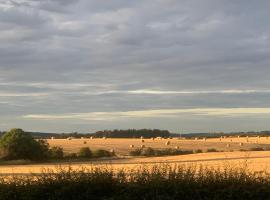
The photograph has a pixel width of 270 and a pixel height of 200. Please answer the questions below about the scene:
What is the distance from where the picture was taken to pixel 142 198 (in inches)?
534

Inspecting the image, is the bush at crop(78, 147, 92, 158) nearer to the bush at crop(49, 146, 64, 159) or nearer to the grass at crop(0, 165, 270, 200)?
the bush at crop(49, 146, 64, 159)

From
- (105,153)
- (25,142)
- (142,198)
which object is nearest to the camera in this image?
(142,198)

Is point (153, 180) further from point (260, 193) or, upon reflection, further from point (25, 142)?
point (25, 142)

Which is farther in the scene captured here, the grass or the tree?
the tree

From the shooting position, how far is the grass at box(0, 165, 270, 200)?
535 inches

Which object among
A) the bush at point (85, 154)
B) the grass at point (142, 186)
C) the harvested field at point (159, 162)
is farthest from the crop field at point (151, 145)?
the grass at point (142, 186)

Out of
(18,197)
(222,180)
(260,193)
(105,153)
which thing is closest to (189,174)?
(222,180)

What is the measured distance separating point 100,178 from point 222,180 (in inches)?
107

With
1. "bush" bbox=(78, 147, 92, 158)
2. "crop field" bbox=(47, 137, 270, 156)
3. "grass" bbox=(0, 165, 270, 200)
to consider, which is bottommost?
"grass" bbox=(0, 165, 270, 200)

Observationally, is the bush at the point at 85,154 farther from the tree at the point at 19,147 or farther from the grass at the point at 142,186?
the grass at the point at 142,186

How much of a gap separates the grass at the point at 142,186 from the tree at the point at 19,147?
55067mm

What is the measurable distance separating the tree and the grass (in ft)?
181

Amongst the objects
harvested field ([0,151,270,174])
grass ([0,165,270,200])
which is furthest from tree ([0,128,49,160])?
grass ([0,165,270,200])

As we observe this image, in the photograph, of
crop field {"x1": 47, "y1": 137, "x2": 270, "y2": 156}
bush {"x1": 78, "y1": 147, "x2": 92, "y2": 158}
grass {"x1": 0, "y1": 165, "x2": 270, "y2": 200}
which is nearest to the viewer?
grass {"x1": 0, "y1": 165, "x2": 270, "y2": 200}
